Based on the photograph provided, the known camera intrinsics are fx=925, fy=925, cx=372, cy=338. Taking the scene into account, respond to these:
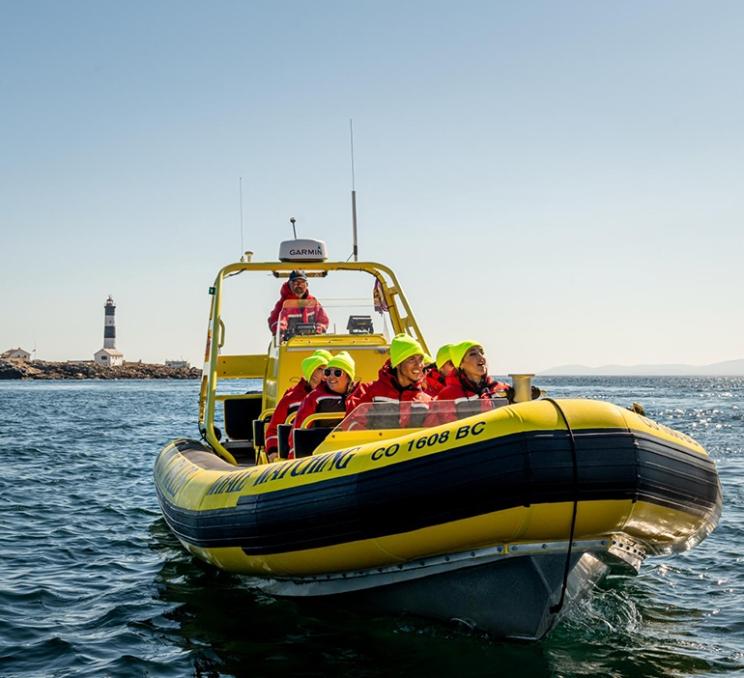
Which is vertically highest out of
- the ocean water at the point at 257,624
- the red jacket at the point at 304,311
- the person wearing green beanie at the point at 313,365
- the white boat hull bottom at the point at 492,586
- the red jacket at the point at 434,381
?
the red jacket at the point at 304,311

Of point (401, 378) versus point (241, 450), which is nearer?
point (401, 378)

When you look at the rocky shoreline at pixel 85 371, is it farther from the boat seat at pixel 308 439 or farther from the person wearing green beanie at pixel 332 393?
the boat seat at pixel 308 439

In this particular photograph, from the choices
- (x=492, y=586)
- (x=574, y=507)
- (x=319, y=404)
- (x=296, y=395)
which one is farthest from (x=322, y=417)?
(x=574, y=507)

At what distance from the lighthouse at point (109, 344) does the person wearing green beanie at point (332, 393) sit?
361ft

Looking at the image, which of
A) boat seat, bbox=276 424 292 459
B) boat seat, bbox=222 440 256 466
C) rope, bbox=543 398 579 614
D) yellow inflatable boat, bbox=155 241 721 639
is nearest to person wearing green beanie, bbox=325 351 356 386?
boat seat, bbox=276 424 292 459

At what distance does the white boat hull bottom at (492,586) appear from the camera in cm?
483

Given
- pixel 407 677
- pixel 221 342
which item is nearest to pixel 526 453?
pixel 407 677

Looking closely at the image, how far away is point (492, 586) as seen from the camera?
16.2 feet

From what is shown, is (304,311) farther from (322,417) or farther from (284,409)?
(322,417)

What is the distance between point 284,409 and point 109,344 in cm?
11305

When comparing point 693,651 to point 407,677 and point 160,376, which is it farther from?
point 160,376

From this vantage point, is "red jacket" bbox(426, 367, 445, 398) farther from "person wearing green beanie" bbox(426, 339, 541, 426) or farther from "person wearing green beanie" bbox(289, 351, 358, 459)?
"person wearing green beanie" bbox(289, 351, 358, 459)

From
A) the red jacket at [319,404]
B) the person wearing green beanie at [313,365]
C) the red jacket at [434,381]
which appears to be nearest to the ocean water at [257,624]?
the red jacket at [319,404]

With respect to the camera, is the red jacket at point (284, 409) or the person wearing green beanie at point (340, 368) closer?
the person wearing green beanie at point (340, 368)
